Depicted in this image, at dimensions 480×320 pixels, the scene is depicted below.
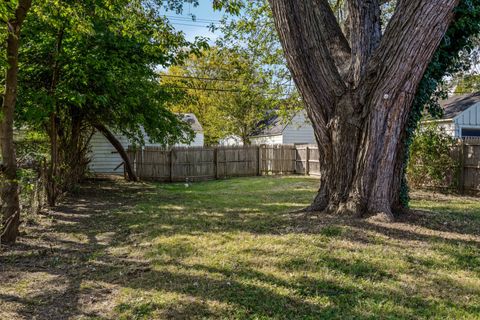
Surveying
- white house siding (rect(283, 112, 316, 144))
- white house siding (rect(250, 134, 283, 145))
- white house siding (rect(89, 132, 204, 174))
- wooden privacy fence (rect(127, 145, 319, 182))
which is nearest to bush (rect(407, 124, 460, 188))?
wooden privacy fence (rect(127, 145, 319, 182))

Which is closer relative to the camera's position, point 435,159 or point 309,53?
point 309,53

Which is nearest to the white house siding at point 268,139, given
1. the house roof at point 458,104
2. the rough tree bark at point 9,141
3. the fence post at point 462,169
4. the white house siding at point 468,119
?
the house roof at point 458,104

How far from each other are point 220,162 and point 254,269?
13.4m

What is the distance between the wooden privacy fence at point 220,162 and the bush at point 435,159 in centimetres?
628

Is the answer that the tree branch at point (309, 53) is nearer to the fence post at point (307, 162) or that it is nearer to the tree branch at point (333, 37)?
the tree branch at point (333, 37)

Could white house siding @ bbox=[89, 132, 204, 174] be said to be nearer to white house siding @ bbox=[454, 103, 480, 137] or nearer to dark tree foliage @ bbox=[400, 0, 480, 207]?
dark tree foliage @ bbox=[400, 0, 480, 207]

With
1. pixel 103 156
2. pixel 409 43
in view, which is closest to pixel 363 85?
pixel 409 43

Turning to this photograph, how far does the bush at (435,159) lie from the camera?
1049 centimetres

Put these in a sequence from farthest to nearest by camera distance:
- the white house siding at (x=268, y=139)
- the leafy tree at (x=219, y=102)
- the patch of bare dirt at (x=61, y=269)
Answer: the white house siding at (x=268, y=139) → the leafy tree at (x=219, y=102) → the patch of bare dirt at (x=61, y=269)

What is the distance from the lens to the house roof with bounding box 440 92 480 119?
15344 millimetres

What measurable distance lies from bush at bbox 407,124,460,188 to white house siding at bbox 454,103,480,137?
5.33 meters

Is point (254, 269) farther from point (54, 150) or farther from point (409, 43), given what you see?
point (54, 150)

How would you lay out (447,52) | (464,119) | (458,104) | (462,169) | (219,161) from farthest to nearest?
(219,161), (458,104), (464,119), (462,169), (447,52)

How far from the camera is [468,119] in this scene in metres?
15.3
